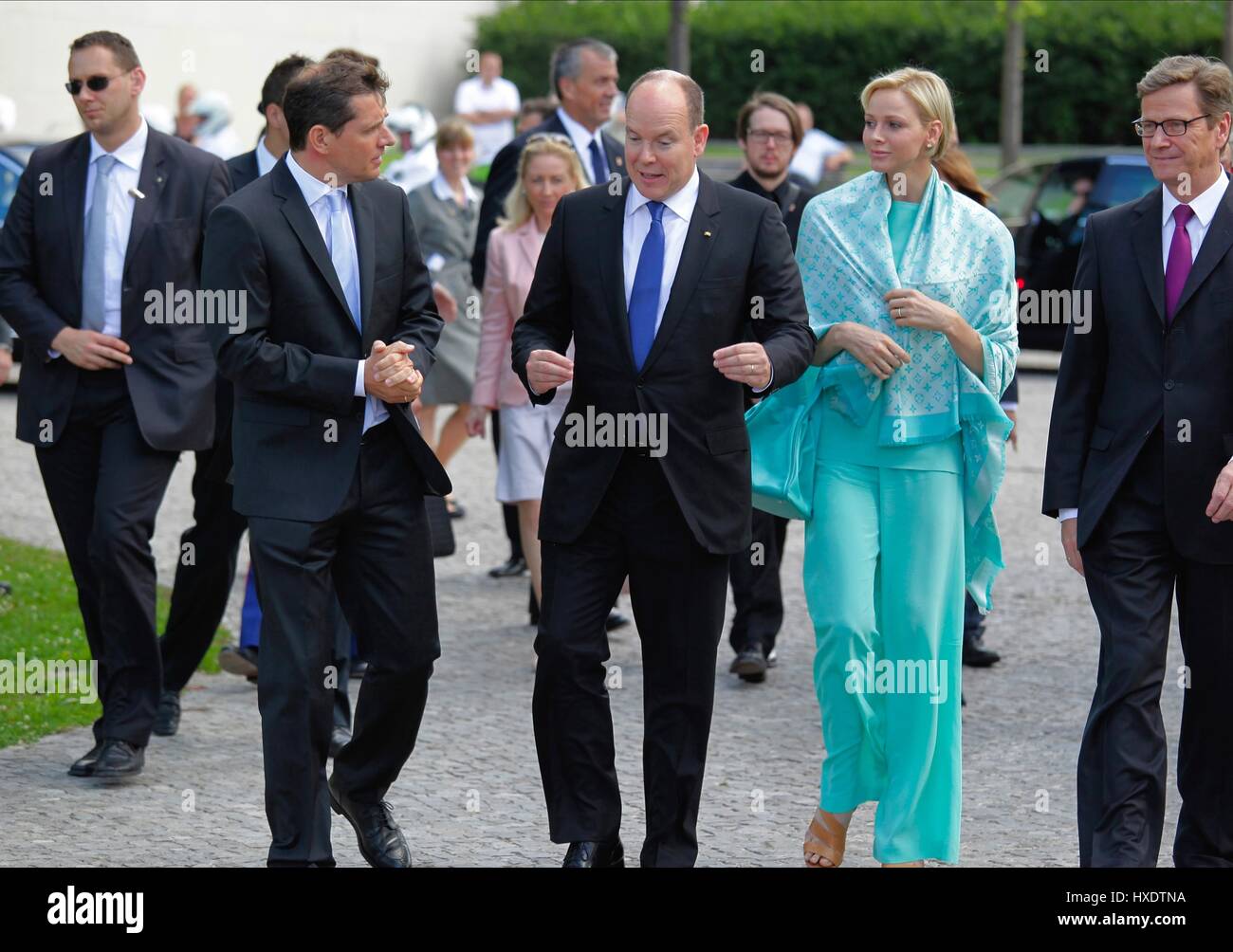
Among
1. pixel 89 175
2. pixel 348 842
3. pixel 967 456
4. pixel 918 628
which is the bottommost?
pixel 348 842

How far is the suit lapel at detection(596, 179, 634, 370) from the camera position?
546 cm

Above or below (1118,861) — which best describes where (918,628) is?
above

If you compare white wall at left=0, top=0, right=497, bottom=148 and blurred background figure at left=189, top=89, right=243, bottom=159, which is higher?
white wall at left=0, top=0, right=497, bottom=148

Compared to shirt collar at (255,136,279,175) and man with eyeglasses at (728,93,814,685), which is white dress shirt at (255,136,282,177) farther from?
man with eyeglasses at (728,93,814,685)

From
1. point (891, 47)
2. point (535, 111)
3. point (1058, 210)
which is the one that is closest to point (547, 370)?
point (535, 111)

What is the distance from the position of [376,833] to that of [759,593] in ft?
9.79

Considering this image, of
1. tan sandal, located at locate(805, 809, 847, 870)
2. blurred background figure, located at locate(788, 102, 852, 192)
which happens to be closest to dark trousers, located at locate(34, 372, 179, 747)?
tan sandal, located at locate(805, 809, 847, 870)

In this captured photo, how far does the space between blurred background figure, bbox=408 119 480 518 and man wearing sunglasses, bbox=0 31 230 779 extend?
3788 mm

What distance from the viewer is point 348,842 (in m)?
6.17

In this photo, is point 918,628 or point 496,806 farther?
point 496,806

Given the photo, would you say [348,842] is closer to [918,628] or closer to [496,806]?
[496,806]

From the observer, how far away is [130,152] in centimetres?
703
